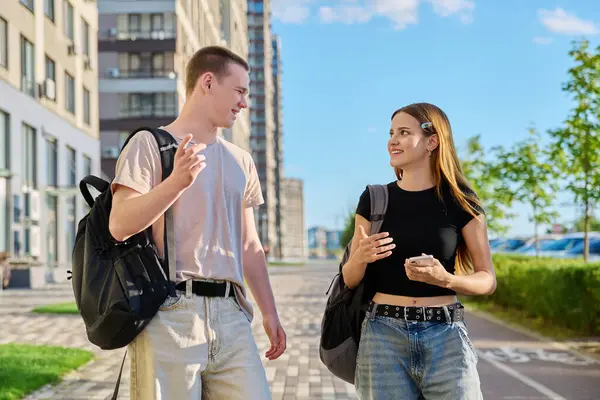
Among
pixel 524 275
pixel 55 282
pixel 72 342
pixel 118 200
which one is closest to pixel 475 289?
pixel 118 200

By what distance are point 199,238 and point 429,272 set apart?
0.88 metres

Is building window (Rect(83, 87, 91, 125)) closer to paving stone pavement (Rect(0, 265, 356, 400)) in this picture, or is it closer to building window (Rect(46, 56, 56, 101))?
building window (Rect(46, 56, 56, 101))

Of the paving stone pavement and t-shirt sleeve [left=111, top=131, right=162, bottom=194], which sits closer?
t-shirt sleeve [left=111, top=131, right=162, bottom=194]

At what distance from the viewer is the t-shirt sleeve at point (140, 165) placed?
3.08m

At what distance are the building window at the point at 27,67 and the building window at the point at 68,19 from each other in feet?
17.4

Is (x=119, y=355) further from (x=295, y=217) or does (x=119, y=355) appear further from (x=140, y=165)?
(x=295, y=217)

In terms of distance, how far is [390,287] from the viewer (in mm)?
3549

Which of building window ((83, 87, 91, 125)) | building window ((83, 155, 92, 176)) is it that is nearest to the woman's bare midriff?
building window ((83, 155, 92, 176))

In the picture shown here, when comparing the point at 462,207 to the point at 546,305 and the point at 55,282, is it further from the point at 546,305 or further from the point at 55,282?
the point at 55,282

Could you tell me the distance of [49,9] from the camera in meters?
32.8

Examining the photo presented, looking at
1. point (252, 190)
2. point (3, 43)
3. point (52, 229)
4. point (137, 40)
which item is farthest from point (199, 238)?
point (137, 40)

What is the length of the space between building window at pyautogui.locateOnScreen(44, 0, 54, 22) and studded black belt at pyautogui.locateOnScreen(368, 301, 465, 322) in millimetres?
31109

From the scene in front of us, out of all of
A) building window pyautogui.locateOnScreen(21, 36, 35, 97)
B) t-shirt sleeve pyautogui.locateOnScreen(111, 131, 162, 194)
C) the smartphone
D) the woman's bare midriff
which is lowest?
the woman's bare midriff

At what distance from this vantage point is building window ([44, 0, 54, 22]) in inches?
1268
